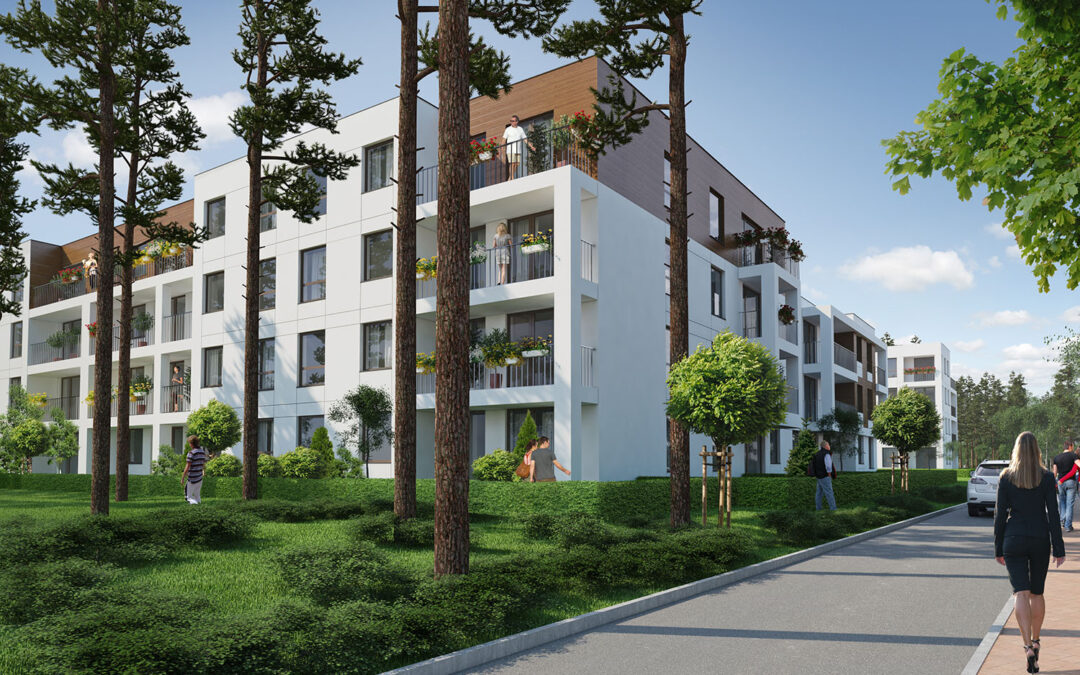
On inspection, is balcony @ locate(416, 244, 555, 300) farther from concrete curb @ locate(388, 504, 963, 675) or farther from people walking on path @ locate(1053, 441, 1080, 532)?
people walking on path @ locate(1053, 441, 1080, 532)

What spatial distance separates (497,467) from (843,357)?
107ft

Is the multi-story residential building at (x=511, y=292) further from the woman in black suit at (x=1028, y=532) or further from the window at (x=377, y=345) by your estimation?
the woman in black suit at (x=1028, y=532)

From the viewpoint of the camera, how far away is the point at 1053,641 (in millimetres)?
7250

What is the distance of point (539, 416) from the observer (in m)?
22.4

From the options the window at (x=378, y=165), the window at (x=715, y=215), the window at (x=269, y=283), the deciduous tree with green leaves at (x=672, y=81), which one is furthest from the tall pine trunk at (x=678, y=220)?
the window at (x=269, y=283)

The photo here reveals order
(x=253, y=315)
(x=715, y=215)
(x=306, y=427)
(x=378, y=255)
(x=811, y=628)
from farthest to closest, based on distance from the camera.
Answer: (x=715, y=215), (x=306, y=427), (x=378, y=255), (x=253, y=315), (x=811, y=628)

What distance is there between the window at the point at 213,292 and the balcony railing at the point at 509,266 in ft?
44.7

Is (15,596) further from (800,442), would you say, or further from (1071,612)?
(800,442)

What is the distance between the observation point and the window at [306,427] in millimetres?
26953

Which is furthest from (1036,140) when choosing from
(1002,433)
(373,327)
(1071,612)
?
(1002,433)

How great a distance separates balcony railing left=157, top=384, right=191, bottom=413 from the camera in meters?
32.8

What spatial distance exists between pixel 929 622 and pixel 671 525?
649cm

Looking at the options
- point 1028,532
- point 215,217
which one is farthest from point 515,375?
point 215,217

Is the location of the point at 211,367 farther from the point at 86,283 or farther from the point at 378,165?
the point at 86,283
